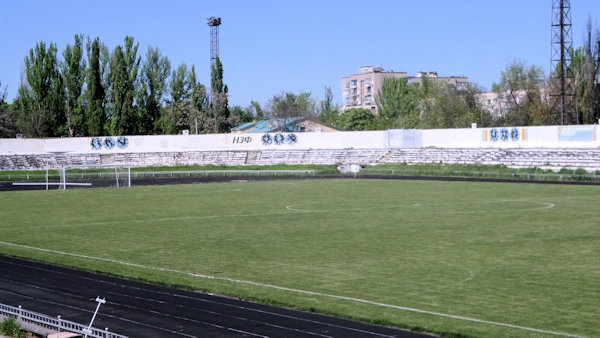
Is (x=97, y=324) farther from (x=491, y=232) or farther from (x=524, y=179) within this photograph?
(x=524, y=179)

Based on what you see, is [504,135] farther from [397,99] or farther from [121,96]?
[397,99]

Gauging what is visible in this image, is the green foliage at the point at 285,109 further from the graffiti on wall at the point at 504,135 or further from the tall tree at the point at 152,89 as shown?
the graffiti on wall at the point at 504,135

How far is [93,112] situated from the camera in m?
101

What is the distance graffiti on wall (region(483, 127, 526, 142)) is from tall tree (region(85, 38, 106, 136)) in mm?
49295

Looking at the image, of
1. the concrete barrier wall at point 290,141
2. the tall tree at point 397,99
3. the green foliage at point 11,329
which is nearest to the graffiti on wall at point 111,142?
the concrete barrier wall at point 290,141

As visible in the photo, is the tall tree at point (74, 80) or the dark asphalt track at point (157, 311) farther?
the tall tree at point (74, 80)

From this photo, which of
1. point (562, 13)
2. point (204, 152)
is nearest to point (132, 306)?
point (562, 13)

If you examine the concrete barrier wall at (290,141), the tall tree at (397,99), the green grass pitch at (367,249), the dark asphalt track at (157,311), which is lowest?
the dark asphalt track at (157,311)

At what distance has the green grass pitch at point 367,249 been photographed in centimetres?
1780

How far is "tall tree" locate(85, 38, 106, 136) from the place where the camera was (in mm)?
100688

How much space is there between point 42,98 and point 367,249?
87851mm

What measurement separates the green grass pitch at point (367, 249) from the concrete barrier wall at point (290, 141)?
90.1ft

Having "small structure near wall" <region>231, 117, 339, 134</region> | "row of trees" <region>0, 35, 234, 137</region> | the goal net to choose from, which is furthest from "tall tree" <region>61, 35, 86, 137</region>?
"small structure near wall" <region>231, 117, 339, 134</region>

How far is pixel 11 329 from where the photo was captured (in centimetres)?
1460
